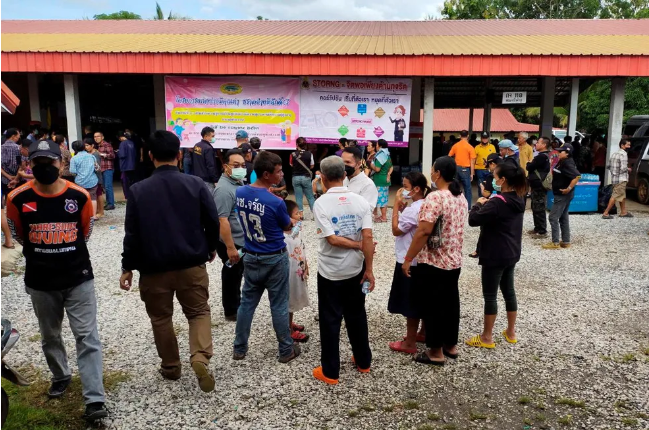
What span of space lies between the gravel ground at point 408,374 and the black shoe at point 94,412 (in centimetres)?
12

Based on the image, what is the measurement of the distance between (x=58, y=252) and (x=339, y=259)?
6.23 ft

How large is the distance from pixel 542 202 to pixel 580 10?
34160mm

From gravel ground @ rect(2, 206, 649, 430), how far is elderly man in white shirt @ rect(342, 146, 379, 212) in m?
1.29

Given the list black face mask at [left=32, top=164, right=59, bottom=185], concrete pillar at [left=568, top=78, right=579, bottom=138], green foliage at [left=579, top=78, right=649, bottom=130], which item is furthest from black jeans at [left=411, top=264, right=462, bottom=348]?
green foliage at [left=579, top=78, right=649, bottom=130]

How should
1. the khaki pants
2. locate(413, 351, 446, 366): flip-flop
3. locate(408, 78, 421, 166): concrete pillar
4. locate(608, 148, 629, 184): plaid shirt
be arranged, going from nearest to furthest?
the khaki pants → locate(413, 351, 446, 366): flip-flop → locate(608, 148, 629, 184): plaid shirt → locate(408, 78, 421, 166): concrete pillar

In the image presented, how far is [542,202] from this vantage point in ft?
28.9

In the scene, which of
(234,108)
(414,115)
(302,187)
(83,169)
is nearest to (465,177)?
(302,187)

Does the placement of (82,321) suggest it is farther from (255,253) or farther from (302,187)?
(302,187)

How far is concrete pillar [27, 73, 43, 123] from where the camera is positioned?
49.4ft

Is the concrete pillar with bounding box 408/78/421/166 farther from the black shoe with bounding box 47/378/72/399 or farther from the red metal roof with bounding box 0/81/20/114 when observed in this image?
the black shoe with bounding box 47/378/72/399

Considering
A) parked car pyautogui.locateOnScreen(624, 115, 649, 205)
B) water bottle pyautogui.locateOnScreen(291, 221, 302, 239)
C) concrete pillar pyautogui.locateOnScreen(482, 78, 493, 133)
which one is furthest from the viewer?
concrete pillar pyautogui.locateOnScreen(482, 78, 493, 133)

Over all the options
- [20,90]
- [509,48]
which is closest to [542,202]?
[509,48]

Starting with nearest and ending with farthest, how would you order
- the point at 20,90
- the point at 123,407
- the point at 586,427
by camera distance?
the point at 586,427 → the point at 123,407 → the point at 20,90

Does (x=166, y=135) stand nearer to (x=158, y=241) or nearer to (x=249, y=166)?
(x=158, y=241)
